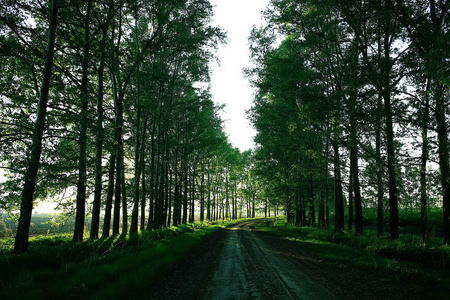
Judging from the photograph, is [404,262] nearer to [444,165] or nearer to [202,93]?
[444,165]

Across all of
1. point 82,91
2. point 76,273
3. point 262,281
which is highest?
point 82,91

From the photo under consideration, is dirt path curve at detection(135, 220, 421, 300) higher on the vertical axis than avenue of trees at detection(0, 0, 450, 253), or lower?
lower

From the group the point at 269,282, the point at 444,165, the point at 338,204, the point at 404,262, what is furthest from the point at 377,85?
the point at 338,204

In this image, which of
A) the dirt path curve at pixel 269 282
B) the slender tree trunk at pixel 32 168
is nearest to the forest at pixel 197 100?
the slender tree trunk at pixel 32 168

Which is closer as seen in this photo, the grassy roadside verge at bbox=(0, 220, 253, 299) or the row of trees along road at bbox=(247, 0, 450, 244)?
the grassy roadside verge at bbox=(0, 220, 253, 299)

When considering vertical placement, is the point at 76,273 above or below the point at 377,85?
below

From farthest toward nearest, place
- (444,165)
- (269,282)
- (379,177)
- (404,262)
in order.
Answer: (379,177), (444,165), (404,262), (269,282)

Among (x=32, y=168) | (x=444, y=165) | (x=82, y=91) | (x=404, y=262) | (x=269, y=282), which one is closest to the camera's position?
(x=269, y=282)

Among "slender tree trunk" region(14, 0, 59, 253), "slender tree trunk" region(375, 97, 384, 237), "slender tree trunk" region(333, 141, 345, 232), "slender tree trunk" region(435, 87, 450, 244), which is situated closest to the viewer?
"slender tree trunk" region(14, 0, 59, 253)

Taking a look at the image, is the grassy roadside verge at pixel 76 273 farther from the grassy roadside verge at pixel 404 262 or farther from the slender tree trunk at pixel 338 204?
the slender tree trunk at pixel 338 204

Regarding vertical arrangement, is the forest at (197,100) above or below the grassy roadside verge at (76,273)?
above

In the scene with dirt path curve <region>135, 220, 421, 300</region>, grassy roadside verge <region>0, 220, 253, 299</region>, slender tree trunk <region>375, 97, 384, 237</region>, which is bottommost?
dirt path curve <region>135, 220, 421, 300</region>

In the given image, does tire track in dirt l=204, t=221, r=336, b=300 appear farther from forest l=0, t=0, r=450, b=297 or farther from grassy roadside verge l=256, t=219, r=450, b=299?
forest l=0, t=0, r=450, b=297

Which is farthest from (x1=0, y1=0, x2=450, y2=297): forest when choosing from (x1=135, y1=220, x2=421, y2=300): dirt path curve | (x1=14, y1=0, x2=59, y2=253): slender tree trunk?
(x1=135, y1=220, x2=421, y2=300): dirt path curve
